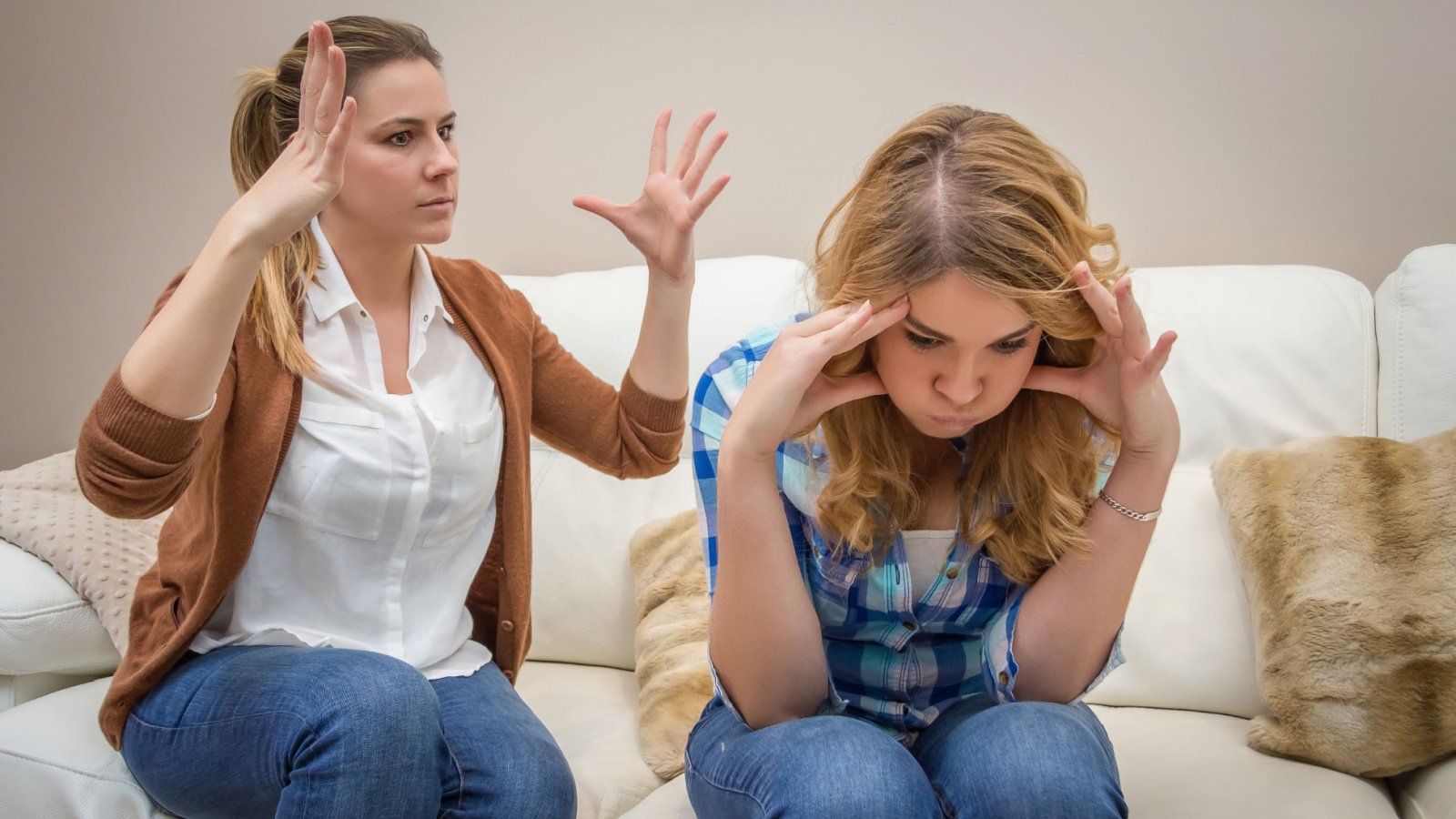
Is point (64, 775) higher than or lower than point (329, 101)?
lower

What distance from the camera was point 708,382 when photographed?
1.30 metres

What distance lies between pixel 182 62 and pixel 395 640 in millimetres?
1824

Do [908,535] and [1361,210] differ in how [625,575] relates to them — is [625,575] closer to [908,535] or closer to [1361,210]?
[908,535]

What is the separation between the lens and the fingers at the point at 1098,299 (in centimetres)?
104

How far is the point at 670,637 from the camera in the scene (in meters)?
1.74

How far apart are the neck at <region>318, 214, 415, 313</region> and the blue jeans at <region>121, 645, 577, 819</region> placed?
418 millimetres

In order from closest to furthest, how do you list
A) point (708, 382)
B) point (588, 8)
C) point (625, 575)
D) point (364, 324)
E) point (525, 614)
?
point (708, 382), point (364, 324), point (525, 614), point (625, 575), point (588, 8)

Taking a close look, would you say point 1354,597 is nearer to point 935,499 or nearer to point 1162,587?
point 1162,587

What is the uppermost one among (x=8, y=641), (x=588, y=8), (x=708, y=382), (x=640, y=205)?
(x=588, y=8)

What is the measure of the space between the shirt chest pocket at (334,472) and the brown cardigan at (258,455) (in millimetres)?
23

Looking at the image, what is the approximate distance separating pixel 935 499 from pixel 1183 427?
72 centimetres

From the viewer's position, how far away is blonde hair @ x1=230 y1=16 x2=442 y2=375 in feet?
4.39

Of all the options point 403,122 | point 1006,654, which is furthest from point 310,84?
point 1006,654

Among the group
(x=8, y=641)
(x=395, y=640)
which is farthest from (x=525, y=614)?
(x=8, y=641)
